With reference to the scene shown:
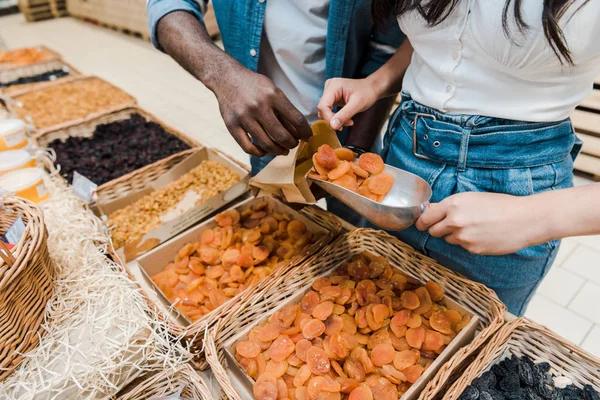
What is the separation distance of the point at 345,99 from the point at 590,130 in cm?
256

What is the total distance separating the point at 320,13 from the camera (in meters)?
1.27

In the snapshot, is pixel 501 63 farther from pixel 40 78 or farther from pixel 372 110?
pixel 40 78

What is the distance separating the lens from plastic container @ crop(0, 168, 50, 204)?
1.39 meters

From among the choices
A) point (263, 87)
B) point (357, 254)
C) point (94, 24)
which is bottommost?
point (94, 24)

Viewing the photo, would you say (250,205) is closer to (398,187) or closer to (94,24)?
(398,187)

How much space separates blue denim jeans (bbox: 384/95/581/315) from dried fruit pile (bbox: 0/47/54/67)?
391 centimetres

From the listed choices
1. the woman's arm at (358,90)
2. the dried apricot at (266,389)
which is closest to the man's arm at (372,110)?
the woman's arm at (358,90)

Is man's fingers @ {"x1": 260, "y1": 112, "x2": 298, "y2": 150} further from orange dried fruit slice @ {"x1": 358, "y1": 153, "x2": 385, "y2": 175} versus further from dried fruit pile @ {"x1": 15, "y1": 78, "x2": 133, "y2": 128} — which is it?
dried fruit pile @ {"x1": 15, "y1": 78, "x2": 133, "y2": 128}

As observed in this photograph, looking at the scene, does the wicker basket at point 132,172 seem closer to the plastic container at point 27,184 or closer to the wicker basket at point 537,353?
the plastic container at point 27,184

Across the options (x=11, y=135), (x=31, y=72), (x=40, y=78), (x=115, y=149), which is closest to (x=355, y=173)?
(x=11, y=135)

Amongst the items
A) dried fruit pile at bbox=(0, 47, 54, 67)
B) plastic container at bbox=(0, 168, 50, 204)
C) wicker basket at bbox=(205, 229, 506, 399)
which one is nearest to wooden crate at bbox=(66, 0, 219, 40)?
dried fruit pile at bbox=(0, 47, 54, 67)

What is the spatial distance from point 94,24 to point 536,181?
775 centimetres

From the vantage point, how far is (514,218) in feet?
2.50

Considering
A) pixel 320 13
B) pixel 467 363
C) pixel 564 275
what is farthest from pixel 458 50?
pixel 564 275
